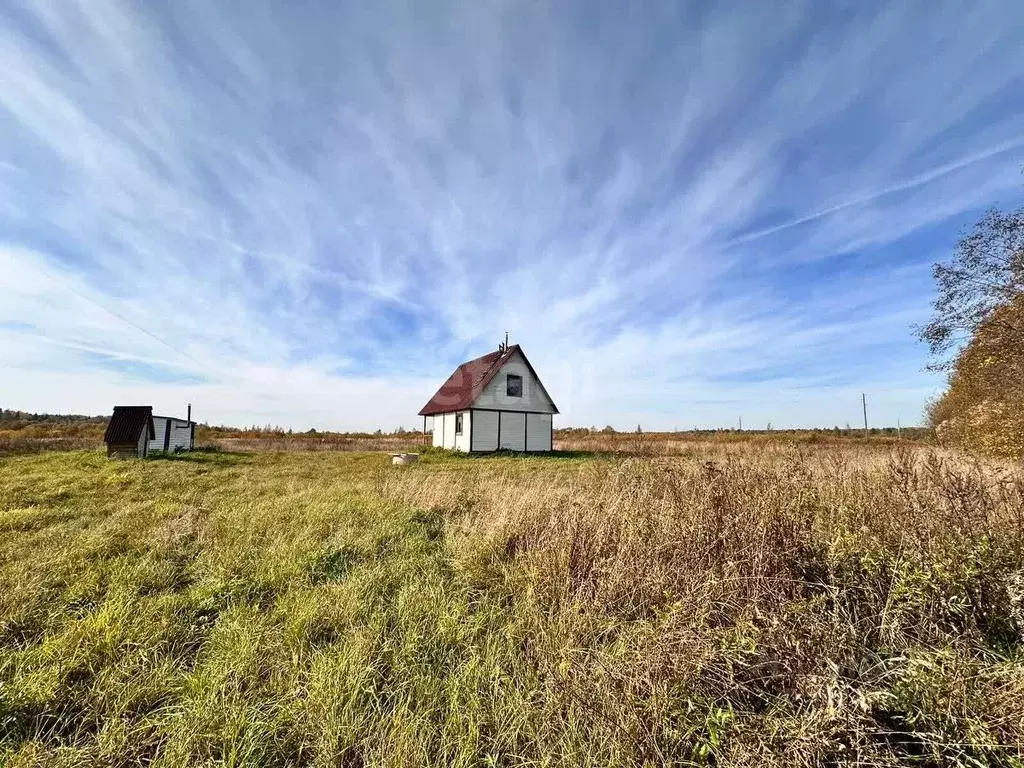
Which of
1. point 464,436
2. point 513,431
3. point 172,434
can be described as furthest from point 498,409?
point 172,434

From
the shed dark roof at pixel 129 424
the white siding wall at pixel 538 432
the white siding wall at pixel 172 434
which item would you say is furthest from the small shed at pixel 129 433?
the white siding wall at pixel 538 432

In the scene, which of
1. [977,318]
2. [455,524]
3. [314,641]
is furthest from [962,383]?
→ [314,641]

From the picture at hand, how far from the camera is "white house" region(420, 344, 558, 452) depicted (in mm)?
22891

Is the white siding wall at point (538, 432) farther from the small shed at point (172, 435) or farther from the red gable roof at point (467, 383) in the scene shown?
the small shed at point (172, 435)

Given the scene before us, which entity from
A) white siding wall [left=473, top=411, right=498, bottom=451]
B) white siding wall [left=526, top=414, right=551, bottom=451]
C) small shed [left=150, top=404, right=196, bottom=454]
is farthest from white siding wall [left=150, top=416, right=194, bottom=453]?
white siding wall [left=526, top=414, right=551, bottom=451]

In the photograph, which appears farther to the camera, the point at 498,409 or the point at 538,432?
the point at 538,432

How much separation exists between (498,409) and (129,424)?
52.9ft

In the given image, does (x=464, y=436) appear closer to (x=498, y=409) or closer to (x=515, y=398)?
(x=498, y=409)

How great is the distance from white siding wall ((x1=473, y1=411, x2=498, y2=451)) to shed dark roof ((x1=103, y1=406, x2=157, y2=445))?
14089 millimetres

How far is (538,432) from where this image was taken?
25.1 metres

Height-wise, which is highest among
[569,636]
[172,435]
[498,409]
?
[498,409]

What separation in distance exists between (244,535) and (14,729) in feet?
11.2

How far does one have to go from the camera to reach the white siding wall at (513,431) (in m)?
23.7

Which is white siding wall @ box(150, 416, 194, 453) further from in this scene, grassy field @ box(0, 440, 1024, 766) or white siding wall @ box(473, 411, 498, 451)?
grassy field @ box(0, 440, 1024, 766)
